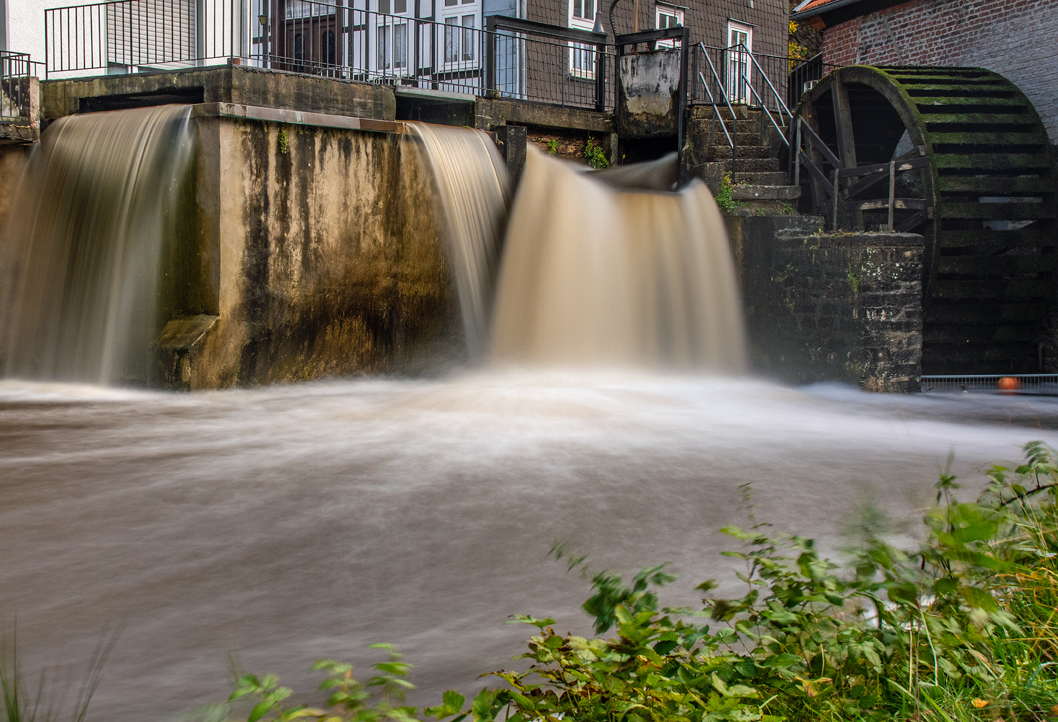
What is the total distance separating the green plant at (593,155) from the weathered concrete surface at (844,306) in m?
3.30

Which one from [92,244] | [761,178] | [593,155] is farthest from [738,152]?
[92,244]

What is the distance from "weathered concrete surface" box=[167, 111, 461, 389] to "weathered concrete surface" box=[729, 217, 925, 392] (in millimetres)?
3535

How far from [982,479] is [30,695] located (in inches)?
208

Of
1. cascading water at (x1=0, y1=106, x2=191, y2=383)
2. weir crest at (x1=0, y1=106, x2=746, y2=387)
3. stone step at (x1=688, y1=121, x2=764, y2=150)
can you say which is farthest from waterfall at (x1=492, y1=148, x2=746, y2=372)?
cascading water at (x1=0, y1=106, x2=191, y2=383)

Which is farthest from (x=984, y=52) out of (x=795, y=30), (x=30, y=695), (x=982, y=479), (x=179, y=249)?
(x=795, y=30)

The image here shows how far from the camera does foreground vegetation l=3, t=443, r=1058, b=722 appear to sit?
2.25 m

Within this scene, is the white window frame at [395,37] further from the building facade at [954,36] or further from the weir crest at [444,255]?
the building facade at [954,36]

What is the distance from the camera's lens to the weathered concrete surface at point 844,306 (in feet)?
31.6

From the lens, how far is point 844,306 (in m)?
9.80

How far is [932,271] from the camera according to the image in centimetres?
1154

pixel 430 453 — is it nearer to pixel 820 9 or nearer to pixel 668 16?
pixel 820 9

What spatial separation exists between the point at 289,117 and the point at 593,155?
549 cm

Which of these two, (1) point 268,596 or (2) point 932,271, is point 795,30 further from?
(1) point 268,596

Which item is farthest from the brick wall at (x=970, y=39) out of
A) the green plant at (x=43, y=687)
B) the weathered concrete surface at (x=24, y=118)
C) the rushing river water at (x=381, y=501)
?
the green plant at (x=43, y=687)
